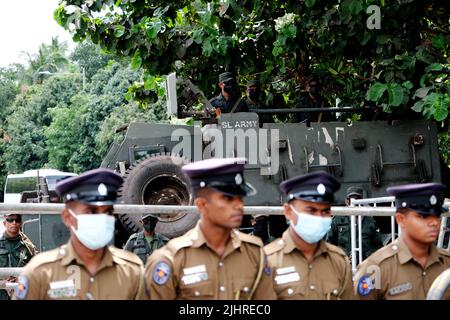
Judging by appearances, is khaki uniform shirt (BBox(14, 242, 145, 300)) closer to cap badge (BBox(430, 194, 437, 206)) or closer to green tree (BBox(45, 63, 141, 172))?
cap badge (BBox(430, 194, 437, 206))

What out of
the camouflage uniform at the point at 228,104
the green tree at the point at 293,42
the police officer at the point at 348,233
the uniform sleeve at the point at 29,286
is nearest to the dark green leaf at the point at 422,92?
the green tree at the point at 293,42

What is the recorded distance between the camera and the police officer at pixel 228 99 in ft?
44.1

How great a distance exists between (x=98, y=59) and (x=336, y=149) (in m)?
58.7

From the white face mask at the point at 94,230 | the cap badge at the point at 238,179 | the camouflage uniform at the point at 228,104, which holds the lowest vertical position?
the white face mask at the point at 94,230

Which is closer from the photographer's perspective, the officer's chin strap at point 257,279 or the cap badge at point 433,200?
the officer's chin strap at point 257,279

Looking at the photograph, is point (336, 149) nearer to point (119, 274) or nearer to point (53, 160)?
point (119, 274)

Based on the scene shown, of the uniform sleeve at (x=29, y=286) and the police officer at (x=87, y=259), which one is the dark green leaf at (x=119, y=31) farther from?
the uniform sleeve at (x=29, y=286)

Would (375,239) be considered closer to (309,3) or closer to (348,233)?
(348,233)

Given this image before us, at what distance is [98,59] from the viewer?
70938 millimetres

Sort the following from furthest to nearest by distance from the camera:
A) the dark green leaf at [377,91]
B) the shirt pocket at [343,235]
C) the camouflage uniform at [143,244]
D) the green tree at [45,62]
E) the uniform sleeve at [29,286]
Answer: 1. the green tree at [45,62]
2. the dark green leaf at [377,91]
3. the shirt pocket at [343,235]
4. the camouflage uniform at [143,244]
5. the uniform sleeve at [29,286]

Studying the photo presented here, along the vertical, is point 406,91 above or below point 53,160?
below

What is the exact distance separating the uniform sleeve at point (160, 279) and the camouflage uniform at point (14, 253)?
6036 millimetres
